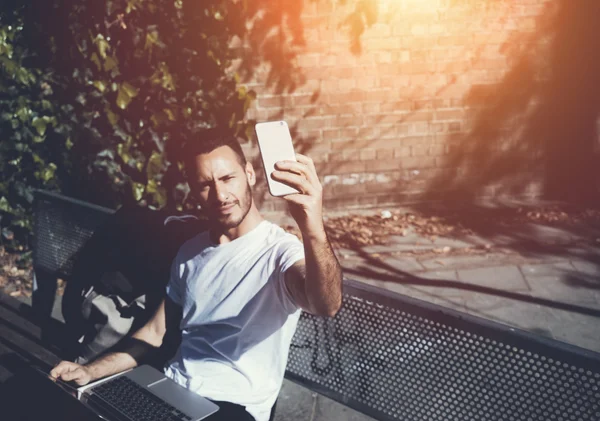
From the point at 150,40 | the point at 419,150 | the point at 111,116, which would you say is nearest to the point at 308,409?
the point at 111,116

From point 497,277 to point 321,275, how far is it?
3.41m

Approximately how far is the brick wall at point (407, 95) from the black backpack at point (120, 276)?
3.24 m

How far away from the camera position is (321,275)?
1896mm

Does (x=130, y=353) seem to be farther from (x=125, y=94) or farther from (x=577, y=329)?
(x=577, y=329)

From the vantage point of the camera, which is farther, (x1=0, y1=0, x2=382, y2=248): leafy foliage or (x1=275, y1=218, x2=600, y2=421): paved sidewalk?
(x1=0, y1=0, x2=382, y2=248): leafy foliage

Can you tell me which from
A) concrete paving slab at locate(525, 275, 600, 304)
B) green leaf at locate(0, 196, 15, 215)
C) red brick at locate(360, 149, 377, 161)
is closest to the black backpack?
green leaf at locate(0, 196, 15, 215)

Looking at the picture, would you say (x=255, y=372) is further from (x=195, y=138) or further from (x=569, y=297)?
(x=569, y=297)

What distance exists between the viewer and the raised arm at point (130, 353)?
237cm

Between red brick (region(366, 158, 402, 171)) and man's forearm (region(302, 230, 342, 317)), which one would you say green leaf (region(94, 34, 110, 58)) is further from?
man's forearm (region(302, 230, 342, 317))

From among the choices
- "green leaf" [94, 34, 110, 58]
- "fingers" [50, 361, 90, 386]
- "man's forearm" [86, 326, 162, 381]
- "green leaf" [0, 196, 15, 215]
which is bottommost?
"man's forearm" [86, 326, 162, 381]

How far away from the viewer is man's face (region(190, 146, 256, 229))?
2.44 meters

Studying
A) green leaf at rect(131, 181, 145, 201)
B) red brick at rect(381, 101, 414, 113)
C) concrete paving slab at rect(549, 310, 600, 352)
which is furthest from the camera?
red brick at rect(381, 101, 414, 113)

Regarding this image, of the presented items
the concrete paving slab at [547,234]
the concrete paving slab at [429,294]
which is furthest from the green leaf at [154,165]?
the concrete paving slab at [547,234]

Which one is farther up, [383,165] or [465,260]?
[383,165]
